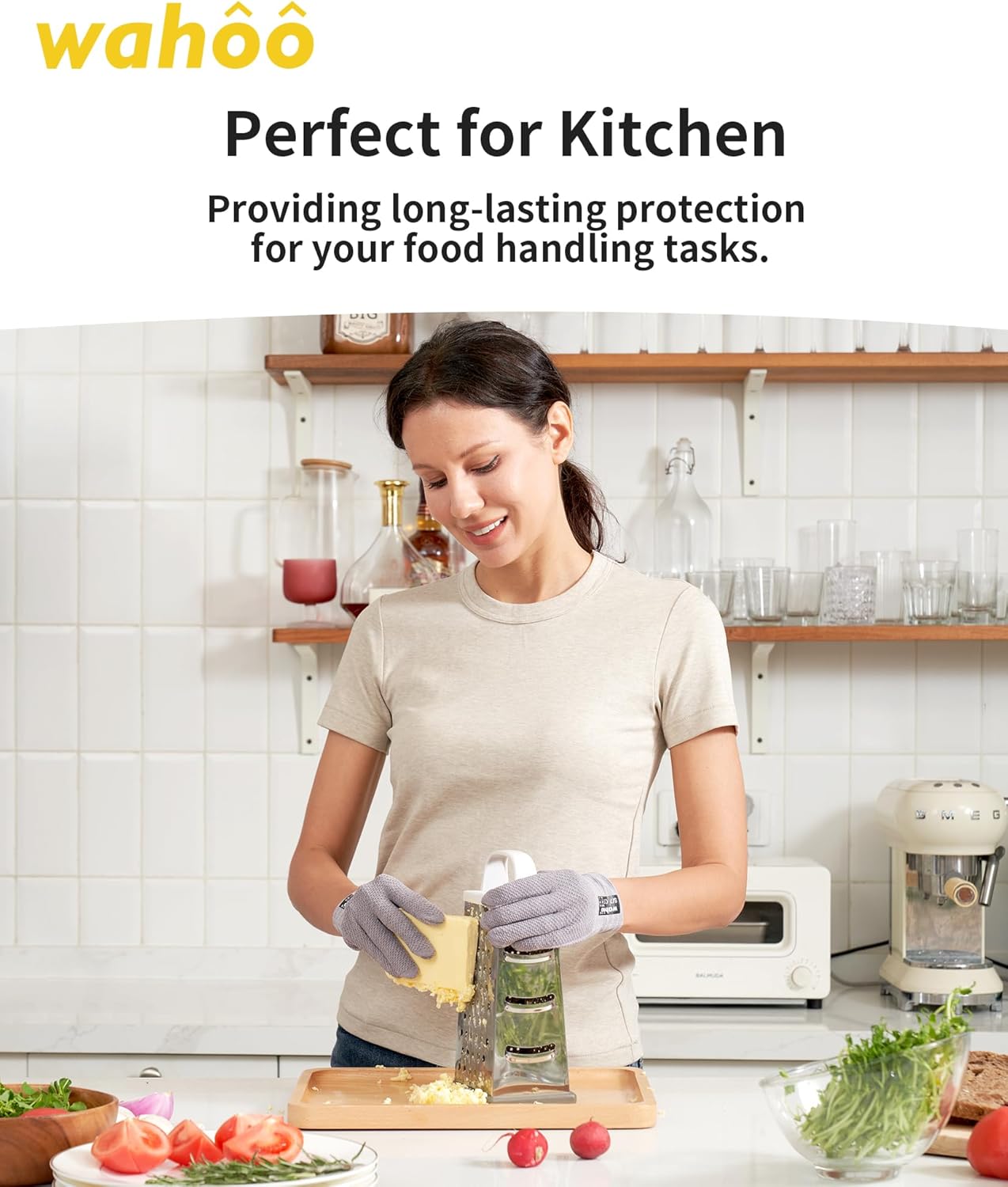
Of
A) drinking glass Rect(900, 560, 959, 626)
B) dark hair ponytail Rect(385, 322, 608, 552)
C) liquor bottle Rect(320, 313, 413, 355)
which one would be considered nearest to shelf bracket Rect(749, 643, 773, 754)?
drinking glass Rect(900, 560, 959, 626)

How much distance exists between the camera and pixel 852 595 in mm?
2221

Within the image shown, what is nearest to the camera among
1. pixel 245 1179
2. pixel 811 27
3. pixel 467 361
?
pixel 245 1179

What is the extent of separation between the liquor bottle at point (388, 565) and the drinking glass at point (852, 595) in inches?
26.1

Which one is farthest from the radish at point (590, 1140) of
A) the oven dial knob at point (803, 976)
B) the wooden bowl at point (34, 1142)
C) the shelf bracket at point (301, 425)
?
the shelf bracket at point (301, 425)

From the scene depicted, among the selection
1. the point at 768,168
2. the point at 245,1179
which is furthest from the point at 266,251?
the point at 245,1179

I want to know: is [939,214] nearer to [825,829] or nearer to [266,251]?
[266,251]

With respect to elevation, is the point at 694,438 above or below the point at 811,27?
below

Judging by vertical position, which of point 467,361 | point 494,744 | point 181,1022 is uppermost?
point 467,361

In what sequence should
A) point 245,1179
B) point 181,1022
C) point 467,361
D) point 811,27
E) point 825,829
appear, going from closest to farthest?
point 245,1179 < point 467,361 < point 811,27 < point 181,1022 < point 825,829

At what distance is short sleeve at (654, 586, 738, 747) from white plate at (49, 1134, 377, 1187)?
0.51 m

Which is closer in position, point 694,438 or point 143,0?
point 143,0

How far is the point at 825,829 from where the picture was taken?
236 cm

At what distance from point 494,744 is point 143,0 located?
0.94 metres

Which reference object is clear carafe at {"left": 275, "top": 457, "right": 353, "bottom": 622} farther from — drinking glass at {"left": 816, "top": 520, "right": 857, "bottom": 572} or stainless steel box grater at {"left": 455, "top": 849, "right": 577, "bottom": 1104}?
stainless steel box grater at {"left": 455, "top": 849, "right": 577, "bottom": 1104}
